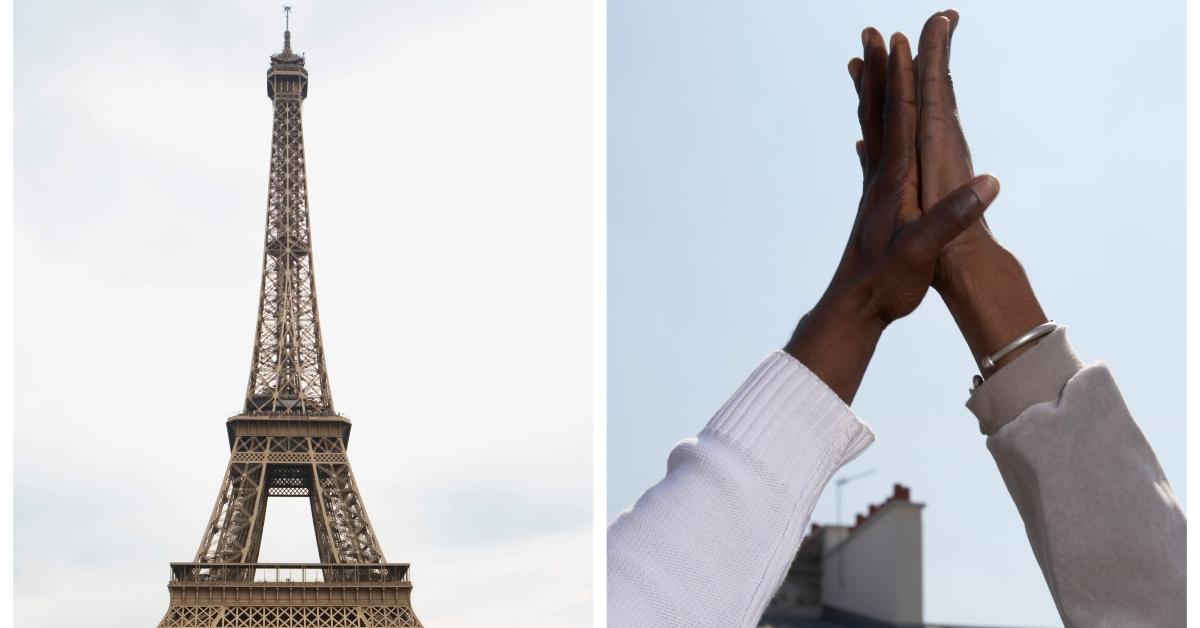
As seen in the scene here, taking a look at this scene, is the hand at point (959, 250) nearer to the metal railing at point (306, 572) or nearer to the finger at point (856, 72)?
the finger at point (856, 72)

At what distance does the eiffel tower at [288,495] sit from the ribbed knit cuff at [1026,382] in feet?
38.9

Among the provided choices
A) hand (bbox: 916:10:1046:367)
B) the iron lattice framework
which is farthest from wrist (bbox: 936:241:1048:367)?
the iron lattice framework

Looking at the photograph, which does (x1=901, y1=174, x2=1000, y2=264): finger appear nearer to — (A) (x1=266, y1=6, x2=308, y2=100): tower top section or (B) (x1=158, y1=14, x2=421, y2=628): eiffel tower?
(B) (x1=158, y1=14, x2=421, y2=628): eiffel tower

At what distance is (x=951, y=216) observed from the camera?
2.87ft

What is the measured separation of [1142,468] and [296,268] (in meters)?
14.5

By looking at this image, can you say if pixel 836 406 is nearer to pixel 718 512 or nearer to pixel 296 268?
pixel 718 512

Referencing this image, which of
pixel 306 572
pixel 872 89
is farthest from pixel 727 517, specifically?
pixel 306 572

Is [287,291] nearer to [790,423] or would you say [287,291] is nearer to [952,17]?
[952,17]

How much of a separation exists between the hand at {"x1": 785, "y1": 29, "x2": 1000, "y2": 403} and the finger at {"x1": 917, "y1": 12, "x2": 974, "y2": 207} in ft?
0.04

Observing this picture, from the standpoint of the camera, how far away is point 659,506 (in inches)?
22.5

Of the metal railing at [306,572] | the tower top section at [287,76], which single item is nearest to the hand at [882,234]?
the metal railing at [306,572]

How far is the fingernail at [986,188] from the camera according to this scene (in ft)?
2.87

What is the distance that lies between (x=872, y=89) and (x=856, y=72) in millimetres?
48

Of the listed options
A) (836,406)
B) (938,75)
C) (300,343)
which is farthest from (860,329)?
(300,343)
